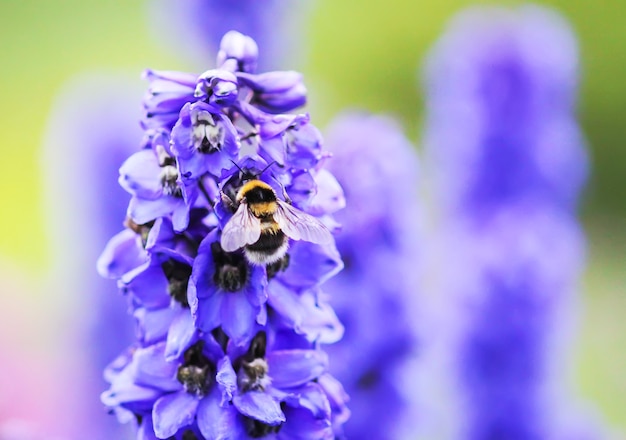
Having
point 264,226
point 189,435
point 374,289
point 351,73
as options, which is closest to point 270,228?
point 264,226

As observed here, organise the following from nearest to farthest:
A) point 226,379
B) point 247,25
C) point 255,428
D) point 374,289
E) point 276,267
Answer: point 226,379 → point 255,428 → point 276,267 → point 374,289 → point 247,25

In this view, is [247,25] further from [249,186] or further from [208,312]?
[208,312]

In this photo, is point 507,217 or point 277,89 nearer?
point 277,89

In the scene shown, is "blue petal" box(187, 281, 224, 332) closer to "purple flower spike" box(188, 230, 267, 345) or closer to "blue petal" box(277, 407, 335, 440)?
"purple flower spike" box(188, 230, 267, 345)

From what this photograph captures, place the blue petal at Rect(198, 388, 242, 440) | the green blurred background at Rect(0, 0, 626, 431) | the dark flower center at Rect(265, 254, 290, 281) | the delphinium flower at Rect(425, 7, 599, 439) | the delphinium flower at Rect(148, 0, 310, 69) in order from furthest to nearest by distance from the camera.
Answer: the green blurred background at Rect(0, 0, 626, 431) → the delphinium flower at Rect(148, 0, 310, 69) → the delphinium flower at Rect(425, 7, 599, 439) → the dark flower center at Rect(265, 254, 290, 281) → the blue petal at Rect(198, 388, 242, 440)

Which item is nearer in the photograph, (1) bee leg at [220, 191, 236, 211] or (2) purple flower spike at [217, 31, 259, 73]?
(1) bee leg at [220, 191, 236, 211]

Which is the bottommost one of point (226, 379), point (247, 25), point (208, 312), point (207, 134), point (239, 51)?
point (226, 379)

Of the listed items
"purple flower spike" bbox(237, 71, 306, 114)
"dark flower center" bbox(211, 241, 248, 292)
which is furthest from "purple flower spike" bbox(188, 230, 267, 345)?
"purple flower spike" bbox(237, 71, 306, 114)

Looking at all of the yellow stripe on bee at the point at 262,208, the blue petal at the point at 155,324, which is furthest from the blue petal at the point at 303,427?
the yellow stripe on bee at the point at 262,208
